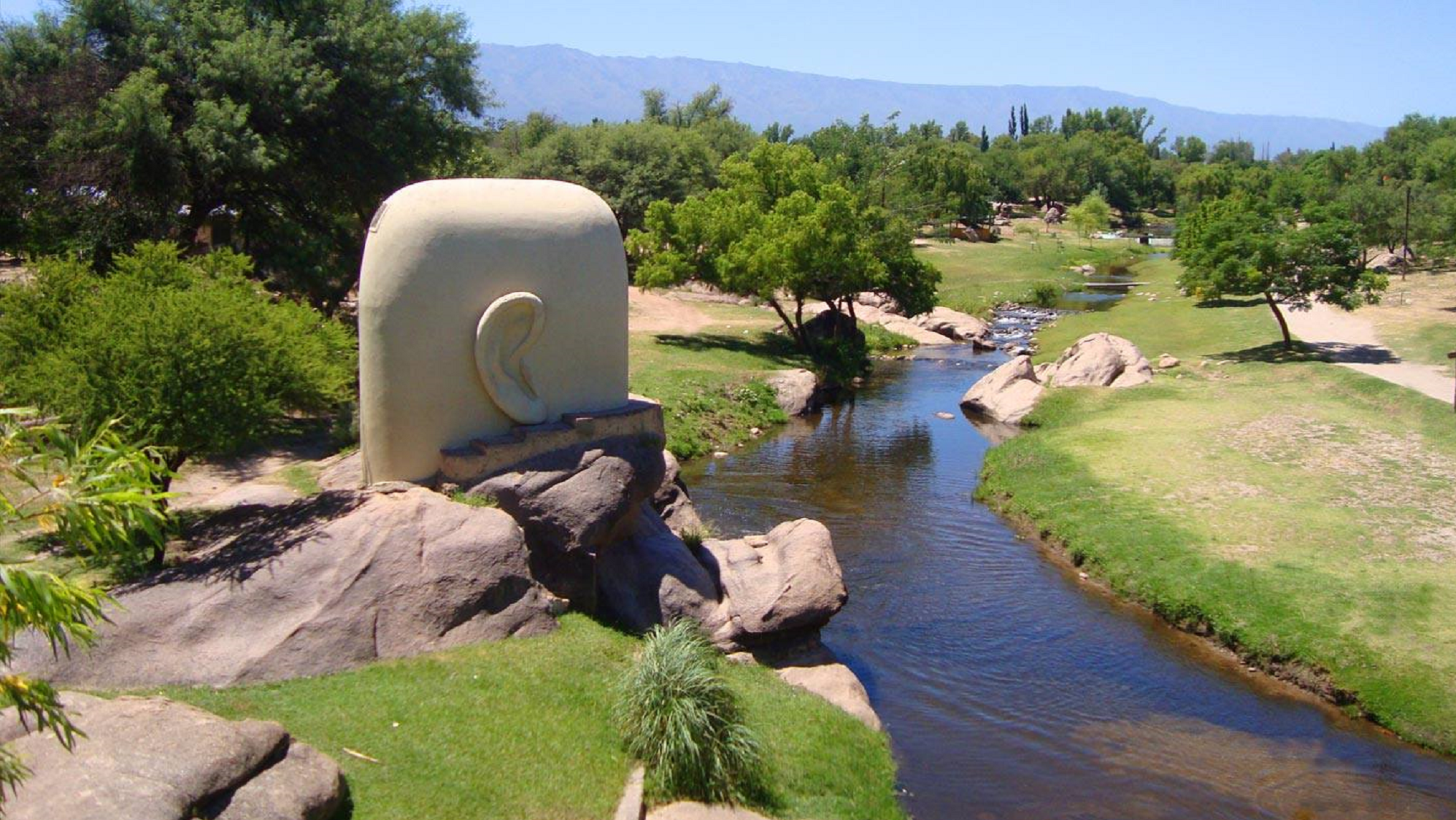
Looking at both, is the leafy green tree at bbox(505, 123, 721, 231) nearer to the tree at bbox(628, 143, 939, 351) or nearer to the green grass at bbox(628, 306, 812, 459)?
the tree at bbox(628, 143, 939, 351)

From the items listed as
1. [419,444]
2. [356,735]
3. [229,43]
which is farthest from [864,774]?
[229,43]

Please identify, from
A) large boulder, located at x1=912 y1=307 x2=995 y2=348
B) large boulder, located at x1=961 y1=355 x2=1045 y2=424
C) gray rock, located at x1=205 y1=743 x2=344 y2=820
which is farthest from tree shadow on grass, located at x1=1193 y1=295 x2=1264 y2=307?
gray rock, located at x1=205 y1=743 x2=344 y2=820

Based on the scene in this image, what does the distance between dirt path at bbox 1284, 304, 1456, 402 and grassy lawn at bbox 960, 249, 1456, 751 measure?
3.84 ft

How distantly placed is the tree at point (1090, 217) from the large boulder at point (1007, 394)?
58.1 m

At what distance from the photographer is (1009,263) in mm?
79375

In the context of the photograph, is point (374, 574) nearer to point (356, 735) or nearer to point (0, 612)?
point (356, 735)

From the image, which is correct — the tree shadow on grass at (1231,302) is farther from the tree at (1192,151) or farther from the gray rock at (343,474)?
the tree at (1192,151)

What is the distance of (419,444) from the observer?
16.2 m

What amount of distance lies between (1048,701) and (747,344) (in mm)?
28909

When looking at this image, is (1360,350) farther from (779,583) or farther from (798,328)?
(779,583)

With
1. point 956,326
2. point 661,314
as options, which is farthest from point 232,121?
point 956,326

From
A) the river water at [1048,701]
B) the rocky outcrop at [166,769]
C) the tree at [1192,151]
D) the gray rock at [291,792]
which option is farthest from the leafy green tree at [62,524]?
the tree at [1192,151]

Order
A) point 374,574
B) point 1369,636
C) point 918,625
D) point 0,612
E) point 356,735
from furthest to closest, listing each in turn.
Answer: point 918,625 → point 1369,636 → point 374,574 → point 356,735 → point 0,612

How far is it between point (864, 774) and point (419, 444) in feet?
23.9
